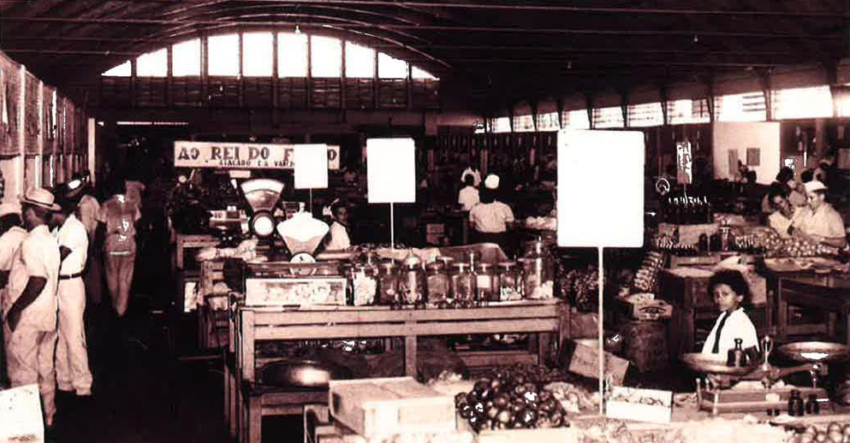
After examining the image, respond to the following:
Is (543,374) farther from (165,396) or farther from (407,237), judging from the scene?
(407,237)

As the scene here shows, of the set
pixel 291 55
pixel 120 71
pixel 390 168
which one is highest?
pixel 291 55

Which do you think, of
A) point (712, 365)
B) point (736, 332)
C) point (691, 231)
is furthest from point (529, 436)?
point (691, 231)

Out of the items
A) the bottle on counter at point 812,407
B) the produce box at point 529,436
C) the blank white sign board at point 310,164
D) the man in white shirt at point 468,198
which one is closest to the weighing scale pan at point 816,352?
the bottle on counter at point 812,407

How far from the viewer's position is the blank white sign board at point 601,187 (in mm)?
4965

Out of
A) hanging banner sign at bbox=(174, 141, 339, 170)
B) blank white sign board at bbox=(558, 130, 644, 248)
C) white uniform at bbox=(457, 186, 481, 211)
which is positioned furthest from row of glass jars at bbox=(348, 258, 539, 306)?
white uniform at bbox=(457, 186, 481, 211)

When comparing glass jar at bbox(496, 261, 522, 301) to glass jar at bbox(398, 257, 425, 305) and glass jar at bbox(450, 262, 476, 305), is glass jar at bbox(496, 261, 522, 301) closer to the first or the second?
glass jar at bbox(450, 262, 476, 305)

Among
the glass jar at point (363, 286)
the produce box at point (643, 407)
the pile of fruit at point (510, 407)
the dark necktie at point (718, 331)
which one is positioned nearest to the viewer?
the pile of fruit at point (510, 407)

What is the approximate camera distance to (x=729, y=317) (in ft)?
23.4

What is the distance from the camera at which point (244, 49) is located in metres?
30.9

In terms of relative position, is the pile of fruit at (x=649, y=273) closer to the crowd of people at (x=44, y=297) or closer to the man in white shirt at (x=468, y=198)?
the crowd of people at (x=44, y=297)

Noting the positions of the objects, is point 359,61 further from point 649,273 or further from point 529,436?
point 529,436

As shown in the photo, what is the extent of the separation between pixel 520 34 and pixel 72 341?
643 inches

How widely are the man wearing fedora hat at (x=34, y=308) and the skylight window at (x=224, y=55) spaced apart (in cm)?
2281

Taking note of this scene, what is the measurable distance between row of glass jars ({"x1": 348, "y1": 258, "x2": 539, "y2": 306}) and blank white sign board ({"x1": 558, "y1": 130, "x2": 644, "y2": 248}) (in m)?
2.72
